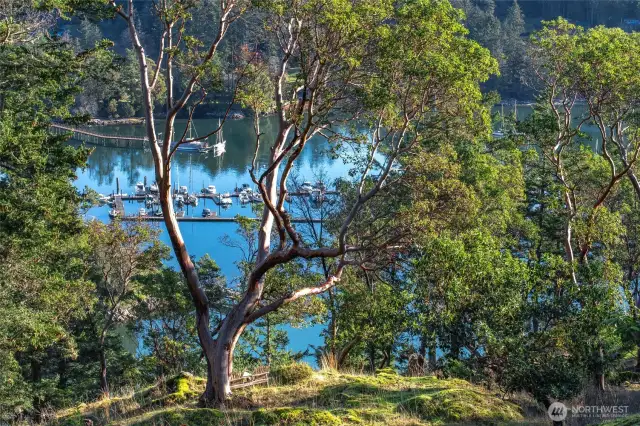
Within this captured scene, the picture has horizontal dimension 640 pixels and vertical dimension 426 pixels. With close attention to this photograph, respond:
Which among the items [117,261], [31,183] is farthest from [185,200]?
[31,183]

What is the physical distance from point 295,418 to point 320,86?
4.81 m

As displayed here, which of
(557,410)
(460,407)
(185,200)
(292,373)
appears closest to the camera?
(557,410)

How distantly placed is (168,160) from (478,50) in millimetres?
5176

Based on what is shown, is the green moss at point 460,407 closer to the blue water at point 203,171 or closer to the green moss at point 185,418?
the green moss at point 185,418

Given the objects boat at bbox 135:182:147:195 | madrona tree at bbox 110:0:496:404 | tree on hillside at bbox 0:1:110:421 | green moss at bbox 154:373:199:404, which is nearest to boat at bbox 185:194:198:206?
boat at bbox 135:182:147:195

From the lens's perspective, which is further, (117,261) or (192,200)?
(192,200)

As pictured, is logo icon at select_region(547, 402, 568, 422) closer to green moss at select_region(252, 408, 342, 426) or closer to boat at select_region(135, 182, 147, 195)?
green moss at select_region(252, 408, 342, 426)

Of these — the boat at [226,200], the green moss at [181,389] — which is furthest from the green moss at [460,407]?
the boat at [226,200]

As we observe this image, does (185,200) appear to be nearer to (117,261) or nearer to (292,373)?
(117,261)

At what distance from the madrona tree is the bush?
0.92 metres

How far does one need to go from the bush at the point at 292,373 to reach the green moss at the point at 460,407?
7.51ft

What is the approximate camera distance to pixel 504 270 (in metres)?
8.64

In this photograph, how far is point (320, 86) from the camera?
10117 mm

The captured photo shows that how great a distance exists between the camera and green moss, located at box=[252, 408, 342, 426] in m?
7.11
